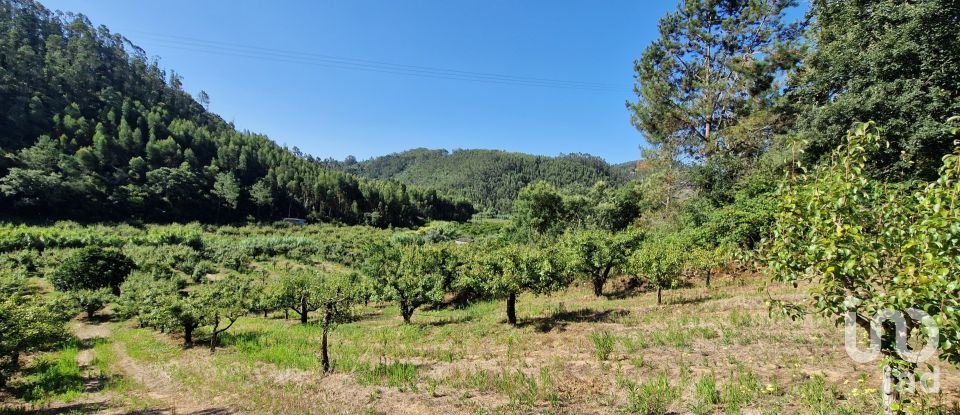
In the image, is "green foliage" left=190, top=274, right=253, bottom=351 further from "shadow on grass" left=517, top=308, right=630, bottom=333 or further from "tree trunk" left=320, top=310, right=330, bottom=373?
"shadow on grass" left=517, top=308, right=630, bottom=333

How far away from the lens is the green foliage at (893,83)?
1595 cm

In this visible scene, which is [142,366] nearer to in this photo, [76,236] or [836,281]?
[836,281]

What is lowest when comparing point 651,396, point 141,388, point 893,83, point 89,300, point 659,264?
point 141,388

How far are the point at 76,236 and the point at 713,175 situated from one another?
2833 inches

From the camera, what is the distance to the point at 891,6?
1775cm

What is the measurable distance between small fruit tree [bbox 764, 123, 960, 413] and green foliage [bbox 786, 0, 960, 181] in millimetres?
12961

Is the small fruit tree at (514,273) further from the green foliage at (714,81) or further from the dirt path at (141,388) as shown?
the green foliage at (714,81)

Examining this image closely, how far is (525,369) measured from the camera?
33.4 feet

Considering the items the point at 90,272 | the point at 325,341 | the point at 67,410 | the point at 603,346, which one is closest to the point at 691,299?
the point at 603,346

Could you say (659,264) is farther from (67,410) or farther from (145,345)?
(145,345)

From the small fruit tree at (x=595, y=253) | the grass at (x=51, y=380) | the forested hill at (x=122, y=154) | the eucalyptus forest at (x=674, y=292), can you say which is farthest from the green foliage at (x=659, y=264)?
the forested hill at (x=122, y=154)

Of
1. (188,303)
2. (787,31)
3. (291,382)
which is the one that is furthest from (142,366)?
(787,31)

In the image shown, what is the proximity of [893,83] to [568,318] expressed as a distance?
17445 millimetres

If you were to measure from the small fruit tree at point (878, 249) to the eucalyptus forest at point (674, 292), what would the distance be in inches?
1.3
